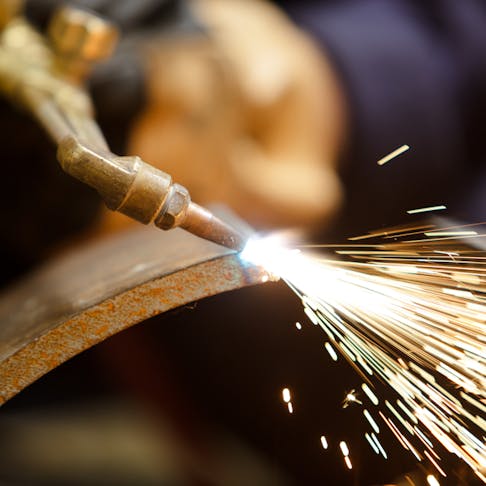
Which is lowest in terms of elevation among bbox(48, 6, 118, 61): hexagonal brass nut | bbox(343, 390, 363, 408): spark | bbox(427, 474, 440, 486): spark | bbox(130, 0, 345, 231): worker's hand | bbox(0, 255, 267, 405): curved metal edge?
bbox(427, 474, 440, 486): spark

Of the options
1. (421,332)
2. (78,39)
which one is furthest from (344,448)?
(78,39)

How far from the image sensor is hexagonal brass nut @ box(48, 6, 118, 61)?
3.05 feet

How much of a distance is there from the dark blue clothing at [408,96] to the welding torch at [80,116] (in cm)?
102

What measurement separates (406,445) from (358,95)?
1216mm

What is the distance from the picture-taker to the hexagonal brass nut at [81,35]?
93cm

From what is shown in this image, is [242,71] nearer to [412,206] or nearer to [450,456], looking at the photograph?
[412,206]

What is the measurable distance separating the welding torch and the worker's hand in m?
0.34

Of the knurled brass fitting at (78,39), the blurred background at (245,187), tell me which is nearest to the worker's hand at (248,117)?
the blurred background at (245,187)

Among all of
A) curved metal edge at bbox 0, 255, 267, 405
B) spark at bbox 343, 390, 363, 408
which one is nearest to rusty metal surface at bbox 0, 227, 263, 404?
curved metal edge at bbox 0, 255, 267, 405

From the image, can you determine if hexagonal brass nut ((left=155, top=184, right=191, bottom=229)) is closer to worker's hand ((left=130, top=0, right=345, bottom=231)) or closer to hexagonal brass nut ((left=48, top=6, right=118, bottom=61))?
hexagonal brass nut ((left=48, top=6, right=118, bottom=61))

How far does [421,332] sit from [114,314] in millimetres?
423

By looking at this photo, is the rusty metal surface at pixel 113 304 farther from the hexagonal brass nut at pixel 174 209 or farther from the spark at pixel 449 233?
the spark at pixel 449 233

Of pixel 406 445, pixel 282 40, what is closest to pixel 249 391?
pixel 406 445

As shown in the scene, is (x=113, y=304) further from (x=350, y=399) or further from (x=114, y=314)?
(x=350, y=399)
